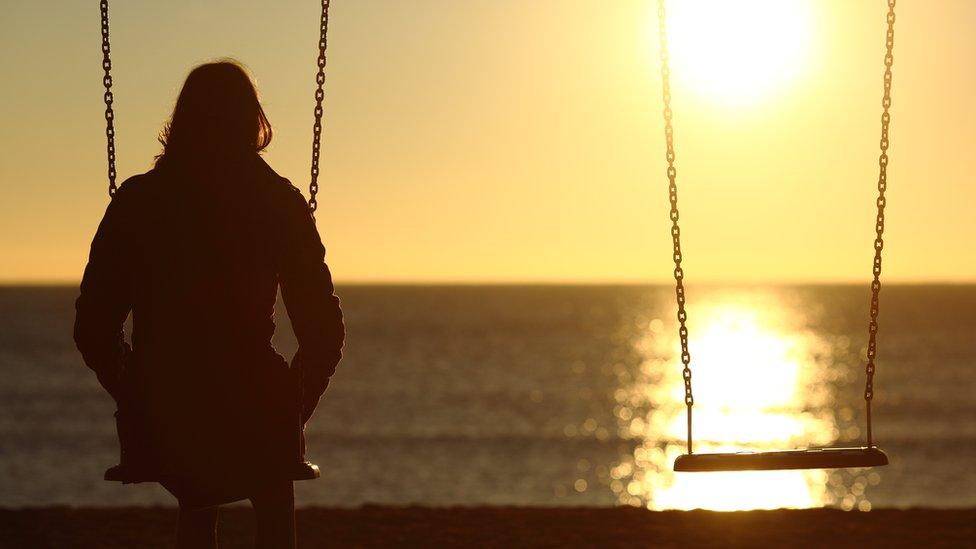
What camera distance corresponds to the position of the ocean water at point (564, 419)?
3189 centimetres

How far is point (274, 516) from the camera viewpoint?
4277mm

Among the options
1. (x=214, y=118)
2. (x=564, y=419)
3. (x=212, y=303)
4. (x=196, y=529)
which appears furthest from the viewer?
(x=564, y=419)

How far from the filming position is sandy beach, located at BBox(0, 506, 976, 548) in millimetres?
7633

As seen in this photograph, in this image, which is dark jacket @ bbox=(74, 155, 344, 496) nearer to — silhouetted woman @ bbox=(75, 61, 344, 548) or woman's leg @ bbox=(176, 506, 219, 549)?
silhouetted woman @ bbox=(75, 61, 344, 548)

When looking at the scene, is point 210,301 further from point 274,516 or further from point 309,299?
point 274,516

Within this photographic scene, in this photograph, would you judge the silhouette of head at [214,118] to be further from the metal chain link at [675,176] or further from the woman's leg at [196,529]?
the metal chain link at [675,176]

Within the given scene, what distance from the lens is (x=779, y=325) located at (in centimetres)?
13812

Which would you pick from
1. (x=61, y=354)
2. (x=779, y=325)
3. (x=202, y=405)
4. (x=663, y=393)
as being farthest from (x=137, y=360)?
(x=779, y=325)

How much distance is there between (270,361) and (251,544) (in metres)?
4.07

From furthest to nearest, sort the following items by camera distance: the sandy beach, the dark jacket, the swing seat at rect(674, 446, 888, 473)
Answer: the sandy beach → the swing seat at rect(674, 446, 888, 473) → the dark jacket

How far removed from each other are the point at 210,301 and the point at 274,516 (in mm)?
699

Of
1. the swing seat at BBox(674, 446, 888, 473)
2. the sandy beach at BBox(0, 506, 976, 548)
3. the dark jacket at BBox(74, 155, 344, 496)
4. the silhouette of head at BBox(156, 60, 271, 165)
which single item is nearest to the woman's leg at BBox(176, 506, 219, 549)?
the dark jacket at BBox(74, 155, 344, 496)

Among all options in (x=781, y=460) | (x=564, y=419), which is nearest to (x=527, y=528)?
(x=781, y=460)

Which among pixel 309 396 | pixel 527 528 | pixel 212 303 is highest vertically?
pixel 212 303
